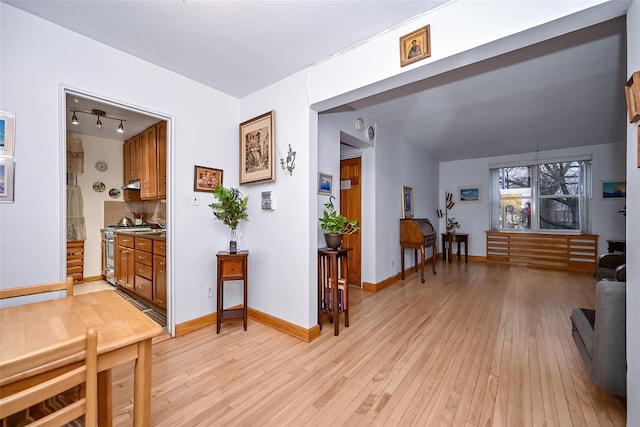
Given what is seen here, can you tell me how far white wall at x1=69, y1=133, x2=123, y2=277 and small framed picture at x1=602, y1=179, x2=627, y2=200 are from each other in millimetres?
9176

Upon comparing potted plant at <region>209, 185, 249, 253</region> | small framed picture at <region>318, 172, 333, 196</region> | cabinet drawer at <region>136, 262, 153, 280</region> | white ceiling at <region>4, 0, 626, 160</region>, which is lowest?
cabinet drawer at <region>136, 262, 153, 280</region>

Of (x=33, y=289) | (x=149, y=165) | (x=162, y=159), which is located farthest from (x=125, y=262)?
(x=33, y=289)

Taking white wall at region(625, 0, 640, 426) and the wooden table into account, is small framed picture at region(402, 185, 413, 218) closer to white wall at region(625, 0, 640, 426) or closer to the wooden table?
white wall at region(625, 0, 640, 426)

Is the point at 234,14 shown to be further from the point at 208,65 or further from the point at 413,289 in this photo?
the point at 413,289

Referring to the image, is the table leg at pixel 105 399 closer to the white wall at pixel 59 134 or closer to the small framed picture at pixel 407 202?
the white wall at pixel 59 134

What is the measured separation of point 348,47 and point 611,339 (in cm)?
262

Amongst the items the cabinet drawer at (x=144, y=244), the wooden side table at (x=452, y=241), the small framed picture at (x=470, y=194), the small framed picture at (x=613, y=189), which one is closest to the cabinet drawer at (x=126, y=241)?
the cabinet drawer at (x=144, y=244)

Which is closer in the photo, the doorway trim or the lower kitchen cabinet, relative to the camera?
the doorway trim

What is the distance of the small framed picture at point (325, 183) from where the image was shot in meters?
3.01

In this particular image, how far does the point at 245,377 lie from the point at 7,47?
267 centimetres

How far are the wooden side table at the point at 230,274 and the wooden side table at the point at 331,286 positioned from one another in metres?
0.75

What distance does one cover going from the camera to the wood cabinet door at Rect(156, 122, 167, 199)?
333 centimetres

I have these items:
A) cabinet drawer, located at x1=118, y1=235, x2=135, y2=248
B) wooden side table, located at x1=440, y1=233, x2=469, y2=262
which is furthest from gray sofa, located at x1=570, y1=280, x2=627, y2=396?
wooden side table, located at x1=440, y1=233, x2=469, y2=262

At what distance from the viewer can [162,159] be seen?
338cm
